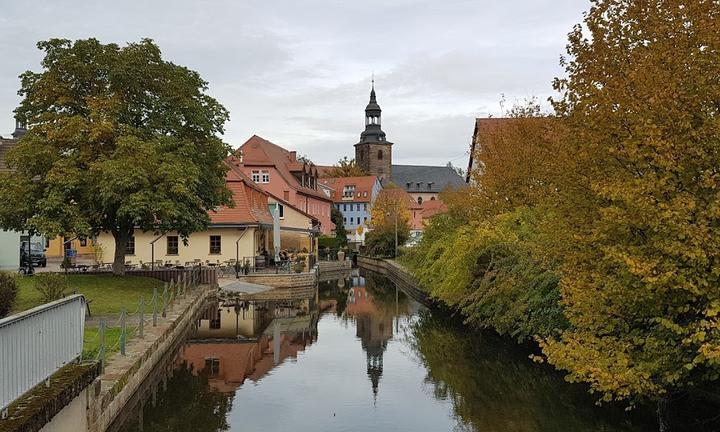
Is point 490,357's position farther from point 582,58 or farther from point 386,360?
point 582,58

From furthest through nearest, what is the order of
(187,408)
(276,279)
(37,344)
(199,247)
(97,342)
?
(199,247), (276,279), (97,342), (187,408), (37,344)

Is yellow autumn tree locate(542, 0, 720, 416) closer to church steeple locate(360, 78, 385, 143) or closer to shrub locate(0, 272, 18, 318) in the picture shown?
shrub locate(0, 272, 18, 318)

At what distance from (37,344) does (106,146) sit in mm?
19369

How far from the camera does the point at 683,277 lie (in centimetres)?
802

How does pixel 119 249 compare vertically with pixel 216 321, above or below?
above

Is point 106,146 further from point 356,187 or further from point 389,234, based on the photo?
point 356,187

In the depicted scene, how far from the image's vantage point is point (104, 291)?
25.1m

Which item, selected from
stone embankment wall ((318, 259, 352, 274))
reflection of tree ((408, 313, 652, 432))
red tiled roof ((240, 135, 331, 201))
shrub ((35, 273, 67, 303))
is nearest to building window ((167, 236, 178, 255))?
stone embankment wall ((318, 259, 352, 274))

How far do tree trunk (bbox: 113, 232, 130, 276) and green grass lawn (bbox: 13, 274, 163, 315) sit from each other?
1.59ft

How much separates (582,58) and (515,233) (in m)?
10.5

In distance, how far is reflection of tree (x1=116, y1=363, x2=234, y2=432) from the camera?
40.7ft

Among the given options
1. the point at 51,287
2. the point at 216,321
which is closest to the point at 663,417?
the point at 51,287

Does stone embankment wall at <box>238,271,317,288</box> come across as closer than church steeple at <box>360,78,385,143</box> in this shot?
Yes

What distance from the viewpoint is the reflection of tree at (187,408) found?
12.4 m
